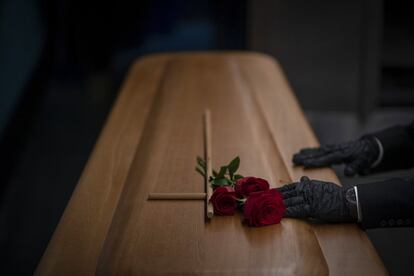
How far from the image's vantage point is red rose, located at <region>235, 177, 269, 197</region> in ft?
5.97

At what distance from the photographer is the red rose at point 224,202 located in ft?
5.86

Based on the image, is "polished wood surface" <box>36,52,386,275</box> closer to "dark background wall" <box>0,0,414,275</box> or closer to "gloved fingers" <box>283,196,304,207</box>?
"gloved fingers" <box>283,196,304,207</box>

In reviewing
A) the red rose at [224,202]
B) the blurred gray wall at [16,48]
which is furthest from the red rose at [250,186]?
the blurred gray wall at [16,48]

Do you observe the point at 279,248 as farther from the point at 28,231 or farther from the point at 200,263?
the point at 28,231

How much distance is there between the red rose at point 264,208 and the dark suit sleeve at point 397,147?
736 mm

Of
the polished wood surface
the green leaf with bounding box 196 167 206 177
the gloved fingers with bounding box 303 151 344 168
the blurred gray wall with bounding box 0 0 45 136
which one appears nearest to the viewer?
the polished wood surface

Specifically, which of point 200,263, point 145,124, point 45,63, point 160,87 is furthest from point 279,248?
point 45,63

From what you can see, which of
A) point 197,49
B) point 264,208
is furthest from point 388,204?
point 197,49

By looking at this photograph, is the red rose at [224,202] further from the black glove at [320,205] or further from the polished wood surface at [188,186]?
the black glove at [320,205]

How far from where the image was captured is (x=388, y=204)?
5.97 ft

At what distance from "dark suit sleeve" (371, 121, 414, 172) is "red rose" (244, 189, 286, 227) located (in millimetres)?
736

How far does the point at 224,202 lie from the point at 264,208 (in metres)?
0.11

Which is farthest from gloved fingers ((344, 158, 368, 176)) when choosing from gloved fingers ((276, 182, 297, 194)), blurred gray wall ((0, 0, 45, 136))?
blurred gray wall ((0, 0, 45, 136))

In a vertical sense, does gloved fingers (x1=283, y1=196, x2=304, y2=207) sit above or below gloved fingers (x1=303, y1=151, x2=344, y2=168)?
above
